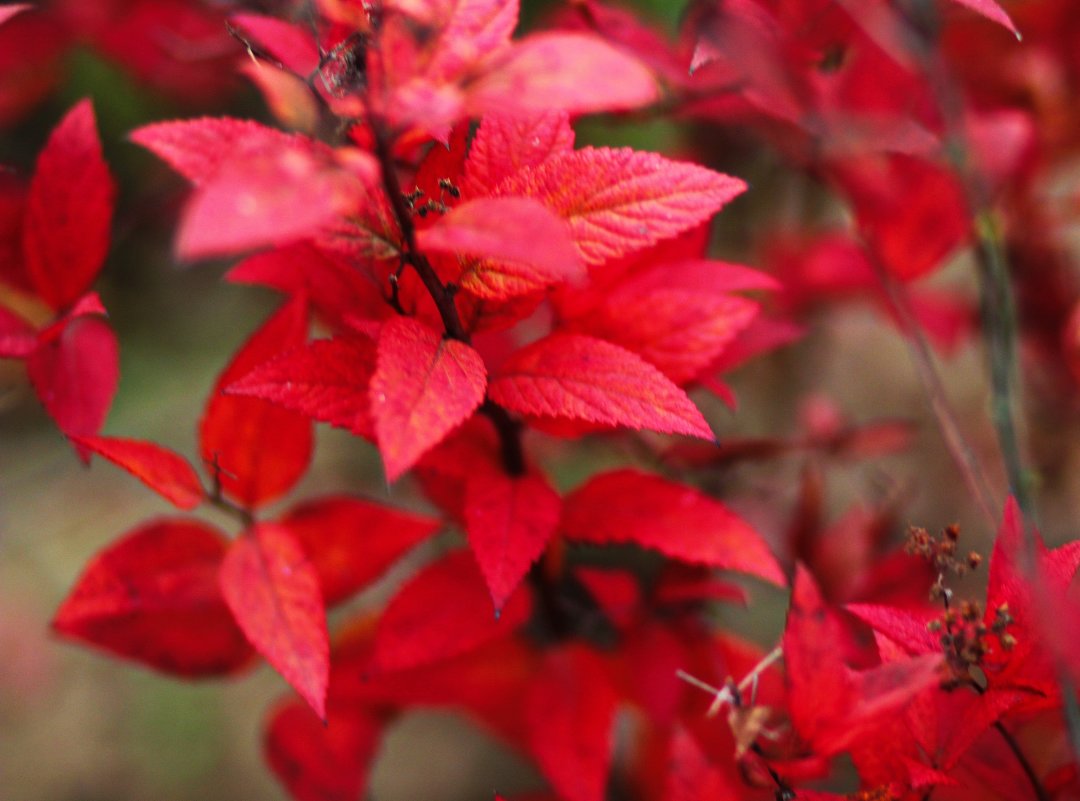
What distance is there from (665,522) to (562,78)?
0.37 metres

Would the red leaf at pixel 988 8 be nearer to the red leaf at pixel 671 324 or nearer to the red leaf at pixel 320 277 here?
the red leaf at pixel 671 324

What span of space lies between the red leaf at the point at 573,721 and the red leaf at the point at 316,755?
0.21 m

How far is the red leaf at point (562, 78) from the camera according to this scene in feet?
1.48

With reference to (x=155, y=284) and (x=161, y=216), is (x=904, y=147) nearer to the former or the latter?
(x=161, y=216)

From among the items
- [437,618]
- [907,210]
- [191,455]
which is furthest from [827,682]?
[191,455]

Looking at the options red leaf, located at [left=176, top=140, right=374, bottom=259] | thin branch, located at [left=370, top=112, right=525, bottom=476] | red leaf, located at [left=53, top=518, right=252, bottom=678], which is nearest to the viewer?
red leaf, located at [left=176, top=140, right=374, bottom=259]

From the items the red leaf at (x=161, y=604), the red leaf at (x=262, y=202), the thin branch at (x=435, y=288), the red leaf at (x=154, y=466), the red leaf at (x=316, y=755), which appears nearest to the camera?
the red leaf at (x=262, y=202)

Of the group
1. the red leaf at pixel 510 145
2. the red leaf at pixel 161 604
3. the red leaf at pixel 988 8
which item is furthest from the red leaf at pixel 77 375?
the red leaf at pixel 988 8

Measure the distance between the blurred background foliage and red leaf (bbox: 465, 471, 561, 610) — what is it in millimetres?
458

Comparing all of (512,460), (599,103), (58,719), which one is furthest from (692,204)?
(58,719)

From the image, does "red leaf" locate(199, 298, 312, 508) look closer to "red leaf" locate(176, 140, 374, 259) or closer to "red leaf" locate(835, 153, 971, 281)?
"red leaf" locate(176, 140, 374, 259)

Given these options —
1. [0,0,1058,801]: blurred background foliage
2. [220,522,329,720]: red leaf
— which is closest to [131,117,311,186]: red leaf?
[220,522,329,720]: red leaf

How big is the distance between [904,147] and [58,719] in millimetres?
1421

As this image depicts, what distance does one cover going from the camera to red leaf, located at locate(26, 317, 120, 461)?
71 cm
